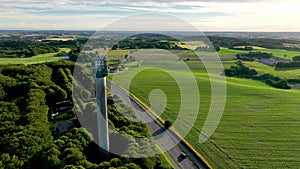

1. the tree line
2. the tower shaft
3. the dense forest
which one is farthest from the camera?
the tree line

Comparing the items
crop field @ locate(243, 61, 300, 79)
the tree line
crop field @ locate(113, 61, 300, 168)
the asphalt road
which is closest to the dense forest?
the asphalt road

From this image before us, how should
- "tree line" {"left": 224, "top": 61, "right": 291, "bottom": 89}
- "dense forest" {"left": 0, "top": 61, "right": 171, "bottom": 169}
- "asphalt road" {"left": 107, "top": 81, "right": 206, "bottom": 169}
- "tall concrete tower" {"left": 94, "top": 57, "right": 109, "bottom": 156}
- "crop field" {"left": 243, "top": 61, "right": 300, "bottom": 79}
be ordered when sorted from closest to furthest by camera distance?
"dense forest" {"left": 0, "top": 61, "right": 171, "bottom": 169} < "tall concrete tower" {"left": 94, "top": 57, "right": 109, "bottom": 156} < "asphalt road" {"left": 107, "top": 81, "right": 206, "bottom": 169} < "tree line" {"left": 224, "top": 61, "right": 291, "bottom": 89} < "crop field" {"left": 243, "top": 61, "right": 300, "bottom": 79}

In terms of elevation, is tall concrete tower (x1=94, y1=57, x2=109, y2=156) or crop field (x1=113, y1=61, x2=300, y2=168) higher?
tall concrete tower (x1=94, y1=57, x2=109, y2=156)

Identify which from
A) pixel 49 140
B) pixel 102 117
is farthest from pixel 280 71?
pixel 49 140

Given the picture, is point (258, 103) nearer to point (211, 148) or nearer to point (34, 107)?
point (211, 148)

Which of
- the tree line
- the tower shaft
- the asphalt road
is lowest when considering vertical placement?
the asphalt road

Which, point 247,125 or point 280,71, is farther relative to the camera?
point 280,71

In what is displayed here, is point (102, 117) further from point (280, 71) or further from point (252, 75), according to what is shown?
point (280, 71)

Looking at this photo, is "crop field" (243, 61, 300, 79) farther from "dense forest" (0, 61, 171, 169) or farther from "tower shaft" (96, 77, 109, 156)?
"tower shaft" (96, 77, 109, 156)
